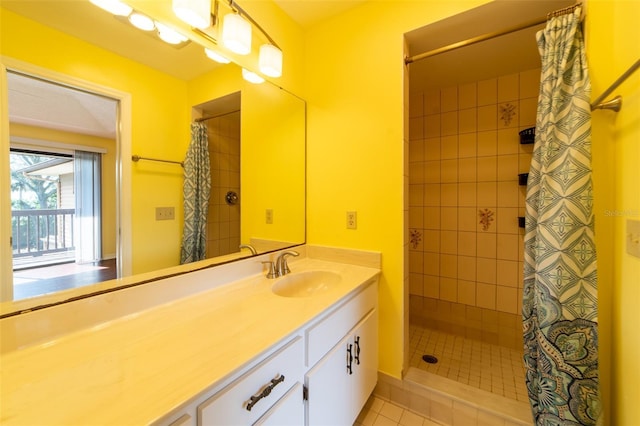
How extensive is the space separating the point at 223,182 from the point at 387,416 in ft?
5.18

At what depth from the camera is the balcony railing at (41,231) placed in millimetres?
704

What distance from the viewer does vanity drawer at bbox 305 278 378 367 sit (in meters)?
0.92

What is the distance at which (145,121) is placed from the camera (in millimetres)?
990

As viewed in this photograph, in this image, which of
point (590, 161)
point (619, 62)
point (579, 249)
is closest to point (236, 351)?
point (579, 249)

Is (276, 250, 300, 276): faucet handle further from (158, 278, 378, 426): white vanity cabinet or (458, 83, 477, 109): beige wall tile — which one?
(458, 83, 477, 109): beige wall tile

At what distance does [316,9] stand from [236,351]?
1.90 metres

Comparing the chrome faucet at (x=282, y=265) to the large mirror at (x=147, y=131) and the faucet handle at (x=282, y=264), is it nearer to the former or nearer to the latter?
the faucet handle at (x=282, y=264)

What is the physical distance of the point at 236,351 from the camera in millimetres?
673

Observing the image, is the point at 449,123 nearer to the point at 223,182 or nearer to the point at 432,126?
the point at 432,126

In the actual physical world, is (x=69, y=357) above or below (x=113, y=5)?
below

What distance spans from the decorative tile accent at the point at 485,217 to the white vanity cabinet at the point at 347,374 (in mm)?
1383

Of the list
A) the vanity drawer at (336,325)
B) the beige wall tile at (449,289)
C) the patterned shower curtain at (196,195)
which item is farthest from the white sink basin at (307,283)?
the beige wall tile at (449,289)

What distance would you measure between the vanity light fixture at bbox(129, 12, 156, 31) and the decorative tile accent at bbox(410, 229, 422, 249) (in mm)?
2390

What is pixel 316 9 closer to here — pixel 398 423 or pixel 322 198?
pixel 322 198
